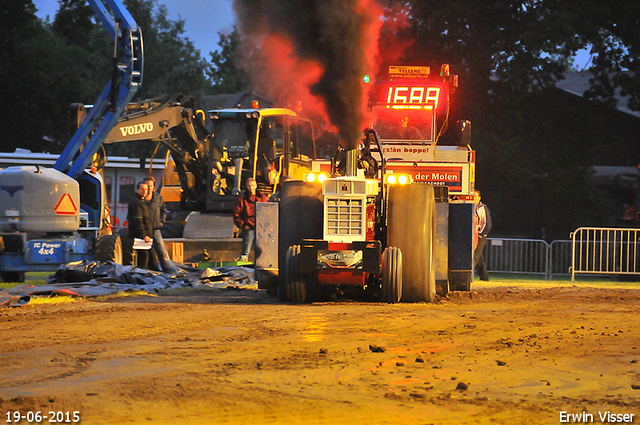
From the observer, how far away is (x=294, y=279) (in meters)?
12.6

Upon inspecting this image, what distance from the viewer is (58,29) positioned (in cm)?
5031

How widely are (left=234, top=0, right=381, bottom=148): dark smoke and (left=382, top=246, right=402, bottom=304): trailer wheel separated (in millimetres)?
1945

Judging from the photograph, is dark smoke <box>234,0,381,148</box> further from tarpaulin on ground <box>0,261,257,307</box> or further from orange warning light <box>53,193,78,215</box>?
orange warning light <box>53,193,78,215</box>

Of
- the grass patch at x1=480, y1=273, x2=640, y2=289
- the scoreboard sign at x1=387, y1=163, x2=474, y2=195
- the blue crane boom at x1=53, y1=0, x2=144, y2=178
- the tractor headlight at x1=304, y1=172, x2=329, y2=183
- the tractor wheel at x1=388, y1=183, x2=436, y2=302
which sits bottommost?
the grass patch at x1=480, y1=273, x2=640, y2=289

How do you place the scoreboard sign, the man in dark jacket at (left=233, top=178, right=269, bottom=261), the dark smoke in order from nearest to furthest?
the dark smoke → the scoreboard sign → the man in dark jacket at (left=233, top=178, right=269, bottom=261)

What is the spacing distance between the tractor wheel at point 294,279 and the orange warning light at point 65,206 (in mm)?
5480

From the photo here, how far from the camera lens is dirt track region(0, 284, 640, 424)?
5926mm

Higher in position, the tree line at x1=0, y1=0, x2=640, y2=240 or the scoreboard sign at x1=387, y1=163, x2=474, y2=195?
the tree line at x1=0, y1=0, x2=640, y2=240

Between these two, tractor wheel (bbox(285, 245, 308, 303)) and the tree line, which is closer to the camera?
tractor wheel (bbox(285, 245, 308, 303))

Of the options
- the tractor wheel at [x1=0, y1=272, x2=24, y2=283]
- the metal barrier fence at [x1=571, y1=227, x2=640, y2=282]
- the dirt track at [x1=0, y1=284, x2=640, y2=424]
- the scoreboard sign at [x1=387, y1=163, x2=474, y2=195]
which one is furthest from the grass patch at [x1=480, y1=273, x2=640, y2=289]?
the tractor wheel at [x1=0, y1=272, x2=24, y2=283]

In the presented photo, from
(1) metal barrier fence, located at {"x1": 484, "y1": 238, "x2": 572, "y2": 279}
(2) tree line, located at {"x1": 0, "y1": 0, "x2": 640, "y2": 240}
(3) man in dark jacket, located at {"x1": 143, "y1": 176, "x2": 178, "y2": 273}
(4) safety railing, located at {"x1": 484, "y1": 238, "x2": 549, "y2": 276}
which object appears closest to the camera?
(3) man in dark jacket, located at {"x1": 143, "y1": 176, "x2": 178, "y2": 273}

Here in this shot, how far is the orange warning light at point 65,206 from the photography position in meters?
15.8

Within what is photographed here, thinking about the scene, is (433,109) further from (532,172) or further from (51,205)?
(532,172)

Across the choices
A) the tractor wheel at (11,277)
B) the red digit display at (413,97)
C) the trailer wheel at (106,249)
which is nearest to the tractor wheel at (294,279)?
the trailer wheel at (106,249)
